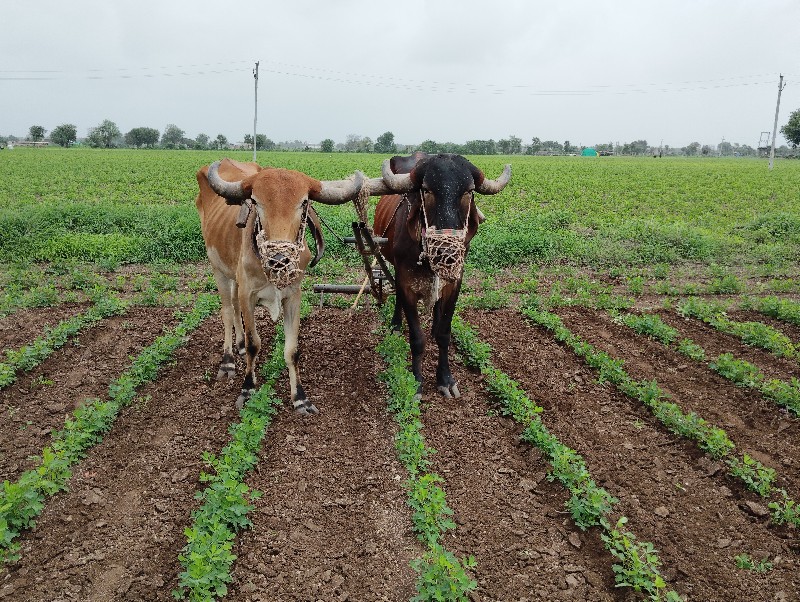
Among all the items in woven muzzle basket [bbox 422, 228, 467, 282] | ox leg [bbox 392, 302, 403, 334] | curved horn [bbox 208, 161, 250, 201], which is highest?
curved horn [bbox 208, 161, 250, 201]

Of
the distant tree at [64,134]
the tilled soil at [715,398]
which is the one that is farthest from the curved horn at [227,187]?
the distant tree at [64,134]

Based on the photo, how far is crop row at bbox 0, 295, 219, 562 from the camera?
4.87 meters

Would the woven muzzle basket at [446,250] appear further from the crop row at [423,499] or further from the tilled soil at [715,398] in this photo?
the tilled soil at [715,398]

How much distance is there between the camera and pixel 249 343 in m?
7.22

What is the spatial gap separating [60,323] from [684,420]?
9.05 metres

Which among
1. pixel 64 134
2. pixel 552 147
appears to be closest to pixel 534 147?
pixel 552 147

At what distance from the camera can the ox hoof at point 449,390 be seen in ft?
25.1

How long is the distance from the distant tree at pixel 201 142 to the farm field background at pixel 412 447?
92658 mm

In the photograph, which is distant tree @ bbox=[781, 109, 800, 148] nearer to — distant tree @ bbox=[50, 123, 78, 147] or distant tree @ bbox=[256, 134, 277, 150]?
distant tree @ bbox=[256, 134, 277, 150]

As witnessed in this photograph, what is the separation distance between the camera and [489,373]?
800cm

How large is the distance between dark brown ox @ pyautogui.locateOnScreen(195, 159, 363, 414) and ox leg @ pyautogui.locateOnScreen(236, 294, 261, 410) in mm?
11

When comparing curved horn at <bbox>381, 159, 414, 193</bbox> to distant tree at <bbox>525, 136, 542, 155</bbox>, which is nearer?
curved horn at <bbox>381, 159, 414, 193</bbox>

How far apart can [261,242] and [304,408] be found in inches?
86.8

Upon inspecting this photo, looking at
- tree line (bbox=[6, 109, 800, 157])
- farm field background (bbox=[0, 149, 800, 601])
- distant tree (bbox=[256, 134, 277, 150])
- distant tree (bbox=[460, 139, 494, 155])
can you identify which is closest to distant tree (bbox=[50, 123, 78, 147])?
tree line (bbox=[6, 109, 800, 157])
